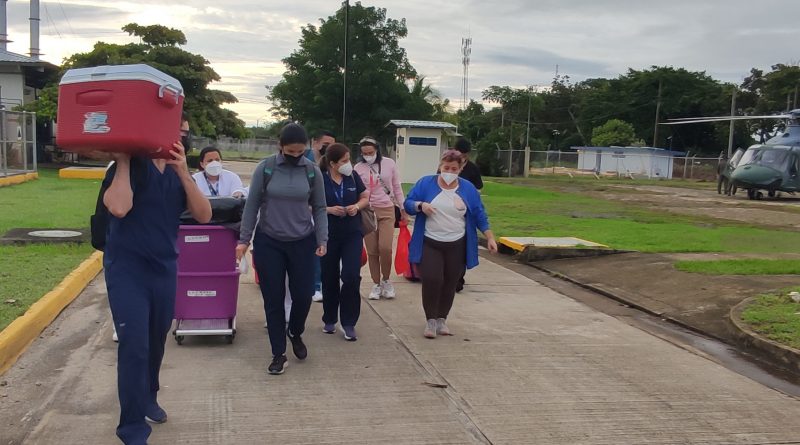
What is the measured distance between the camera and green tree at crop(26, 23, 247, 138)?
35438 millimetres

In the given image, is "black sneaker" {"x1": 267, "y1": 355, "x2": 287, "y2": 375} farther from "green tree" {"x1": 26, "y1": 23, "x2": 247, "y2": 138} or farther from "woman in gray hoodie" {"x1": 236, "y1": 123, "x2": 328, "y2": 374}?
"green tree" {"x1": 26, "y1": 23, "x2": 247, "y2": 138}

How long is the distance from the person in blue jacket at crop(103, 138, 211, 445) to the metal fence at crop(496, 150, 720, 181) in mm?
49025

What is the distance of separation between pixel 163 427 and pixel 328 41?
3977 cm

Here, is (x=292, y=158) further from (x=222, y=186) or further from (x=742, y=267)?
(x=742, y=267)

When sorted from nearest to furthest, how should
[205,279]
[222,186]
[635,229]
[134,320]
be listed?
[134,320] → [205,279] → [222,186] → [635,229]

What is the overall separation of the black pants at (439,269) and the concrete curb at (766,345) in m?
2.78

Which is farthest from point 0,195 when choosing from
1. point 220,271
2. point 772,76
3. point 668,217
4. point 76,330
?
point 772,76

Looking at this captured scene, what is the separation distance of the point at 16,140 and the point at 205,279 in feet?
63.6

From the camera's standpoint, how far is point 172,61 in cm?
3656

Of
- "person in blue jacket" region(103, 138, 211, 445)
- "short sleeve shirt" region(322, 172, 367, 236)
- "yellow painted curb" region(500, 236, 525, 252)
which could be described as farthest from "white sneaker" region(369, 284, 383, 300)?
"person in blue jacket" region(103, 138, 211, 445)

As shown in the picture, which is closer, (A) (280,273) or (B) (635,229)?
(A) (280,273)

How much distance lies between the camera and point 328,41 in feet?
139

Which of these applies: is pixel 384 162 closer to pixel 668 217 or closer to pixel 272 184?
pixel 272 184

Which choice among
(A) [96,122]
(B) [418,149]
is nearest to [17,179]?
(B) [418,149]
